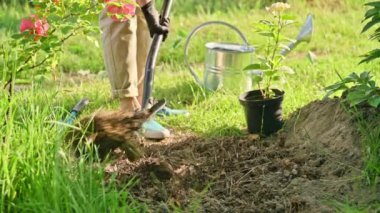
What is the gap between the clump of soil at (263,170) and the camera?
289cm

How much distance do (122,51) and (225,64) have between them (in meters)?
0.97

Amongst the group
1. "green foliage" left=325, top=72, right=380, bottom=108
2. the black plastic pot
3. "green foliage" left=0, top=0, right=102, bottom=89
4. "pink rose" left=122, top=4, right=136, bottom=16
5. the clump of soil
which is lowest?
the clump of soil

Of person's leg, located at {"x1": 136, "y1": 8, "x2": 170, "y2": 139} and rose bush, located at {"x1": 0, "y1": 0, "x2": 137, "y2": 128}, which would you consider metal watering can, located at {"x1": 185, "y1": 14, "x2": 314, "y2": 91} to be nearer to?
person's leg, located at {"x1": 136, "y1": 8, "x2": 170, "y2": 139}

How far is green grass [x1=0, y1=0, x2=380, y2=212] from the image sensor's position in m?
2.64

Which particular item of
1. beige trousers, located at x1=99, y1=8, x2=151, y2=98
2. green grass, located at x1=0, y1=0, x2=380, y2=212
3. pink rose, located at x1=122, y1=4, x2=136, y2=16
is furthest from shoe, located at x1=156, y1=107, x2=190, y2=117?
pink rose, located at x1=122, y1=4, x2=136, y2=16

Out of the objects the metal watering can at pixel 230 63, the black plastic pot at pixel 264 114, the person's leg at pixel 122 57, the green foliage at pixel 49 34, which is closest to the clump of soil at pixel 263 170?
the black plastic pot at pixel 264 114

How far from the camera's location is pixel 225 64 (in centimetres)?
479

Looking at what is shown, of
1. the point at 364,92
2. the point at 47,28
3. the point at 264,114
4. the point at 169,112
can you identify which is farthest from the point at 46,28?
the point at 169,112

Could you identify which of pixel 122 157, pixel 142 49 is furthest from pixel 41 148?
pixel 142 49

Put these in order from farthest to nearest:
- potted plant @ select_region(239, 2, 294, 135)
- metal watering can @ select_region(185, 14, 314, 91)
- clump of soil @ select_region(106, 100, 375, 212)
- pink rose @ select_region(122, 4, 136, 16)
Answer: metal watering can @ select_region(185, 14, 314, 91) < potted plant @ select_region(239, 2, 294, 135) < pink rose @ select_region(122, 4, 136, 16) < clump of soil @ select_region(106, 100, 375, 212)

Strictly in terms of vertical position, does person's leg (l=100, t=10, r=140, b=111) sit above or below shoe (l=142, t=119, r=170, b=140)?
above

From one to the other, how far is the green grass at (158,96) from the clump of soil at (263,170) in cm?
14

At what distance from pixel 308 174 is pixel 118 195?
87 centimetres

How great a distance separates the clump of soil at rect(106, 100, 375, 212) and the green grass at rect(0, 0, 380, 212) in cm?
14
